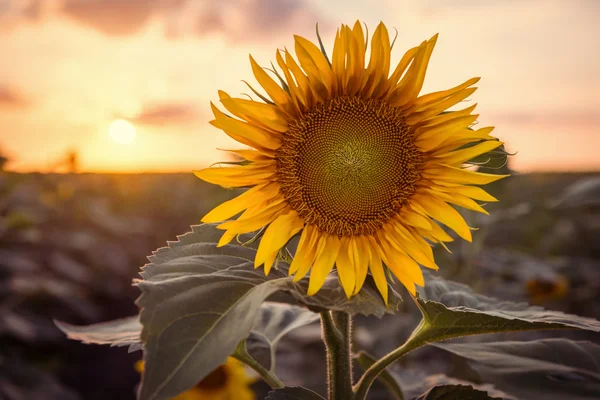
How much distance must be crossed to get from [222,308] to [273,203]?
12.8 inches

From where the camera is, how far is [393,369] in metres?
1.79

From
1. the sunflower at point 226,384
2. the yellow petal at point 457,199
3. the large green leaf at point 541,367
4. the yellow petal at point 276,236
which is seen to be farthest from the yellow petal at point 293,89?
the sunflower at point 226,384

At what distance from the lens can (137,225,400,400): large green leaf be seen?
832mm

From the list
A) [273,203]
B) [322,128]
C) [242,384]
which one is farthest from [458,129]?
[242,384]

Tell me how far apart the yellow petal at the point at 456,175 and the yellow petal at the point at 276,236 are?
0.91 ft

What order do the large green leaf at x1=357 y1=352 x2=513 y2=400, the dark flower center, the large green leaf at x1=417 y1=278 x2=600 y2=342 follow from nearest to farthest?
the large green leaf at x1=417 y1=278 x2=600 y2=342 → the dark flower center → the large green leaf at x1=357 y1=352 x2=513 y2=400

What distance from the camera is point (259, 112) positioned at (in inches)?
44.4

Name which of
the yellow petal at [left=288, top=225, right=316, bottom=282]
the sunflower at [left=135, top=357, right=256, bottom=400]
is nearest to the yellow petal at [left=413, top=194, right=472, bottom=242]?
the yellow petal at [left=288, top=225, right=316, bottom=282]

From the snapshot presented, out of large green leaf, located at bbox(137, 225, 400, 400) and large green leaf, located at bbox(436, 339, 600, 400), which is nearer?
large green leaf, located at bbox(137, 225, 400, 400)

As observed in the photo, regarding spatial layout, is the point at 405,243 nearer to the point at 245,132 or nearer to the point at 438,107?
the point at 438,107

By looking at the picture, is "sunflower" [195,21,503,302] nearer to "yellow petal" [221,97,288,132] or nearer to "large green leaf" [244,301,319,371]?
"yellow petal" [221,97,288,132]

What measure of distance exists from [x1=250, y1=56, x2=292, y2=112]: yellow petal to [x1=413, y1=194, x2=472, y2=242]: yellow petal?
328 mm

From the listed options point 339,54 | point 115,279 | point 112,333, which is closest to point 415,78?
point 339,54

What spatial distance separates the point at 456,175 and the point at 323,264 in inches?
12.1
